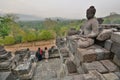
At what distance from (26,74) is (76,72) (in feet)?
11.0

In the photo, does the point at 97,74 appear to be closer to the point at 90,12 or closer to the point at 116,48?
the point at 116,48

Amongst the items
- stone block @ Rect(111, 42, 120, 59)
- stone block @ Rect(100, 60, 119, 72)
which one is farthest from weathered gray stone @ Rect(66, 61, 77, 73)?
stone block @ Rect(111, 42, 120, 59)

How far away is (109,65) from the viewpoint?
284cm

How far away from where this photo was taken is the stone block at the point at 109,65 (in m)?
2.69

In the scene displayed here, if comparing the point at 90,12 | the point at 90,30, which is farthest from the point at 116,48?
the point at 90,12

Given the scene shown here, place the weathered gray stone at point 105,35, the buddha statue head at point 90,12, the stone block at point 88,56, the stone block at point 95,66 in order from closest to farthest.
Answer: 1. the stone block at point 95,66
2. the stone block at point 88,56
3. the weathered gray stone at point 105,35
4. the buddha statue head at point 90,12

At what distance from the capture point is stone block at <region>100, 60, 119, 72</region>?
2.69 metres

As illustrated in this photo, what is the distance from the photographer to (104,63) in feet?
9.59

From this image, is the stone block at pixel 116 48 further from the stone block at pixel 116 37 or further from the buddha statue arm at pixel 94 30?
the buddha statue arm at pixel 94 30

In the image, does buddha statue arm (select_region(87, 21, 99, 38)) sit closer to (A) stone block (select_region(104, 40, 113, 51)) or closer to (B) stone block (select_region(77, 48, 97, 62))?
(A) stone block (select_region(104, 40, 113, 51))

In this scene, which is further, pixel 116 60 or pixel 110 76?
pixel 116 60

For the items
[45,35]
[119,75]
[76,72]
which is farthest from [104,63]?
[45,35]

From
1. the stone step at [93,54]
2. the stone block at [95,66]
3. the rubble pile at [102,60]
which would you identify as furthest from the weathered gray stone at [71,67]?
the stone block at [95,66]

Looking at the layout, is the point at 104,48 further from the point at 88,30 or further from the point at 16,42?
the point at 16,42
